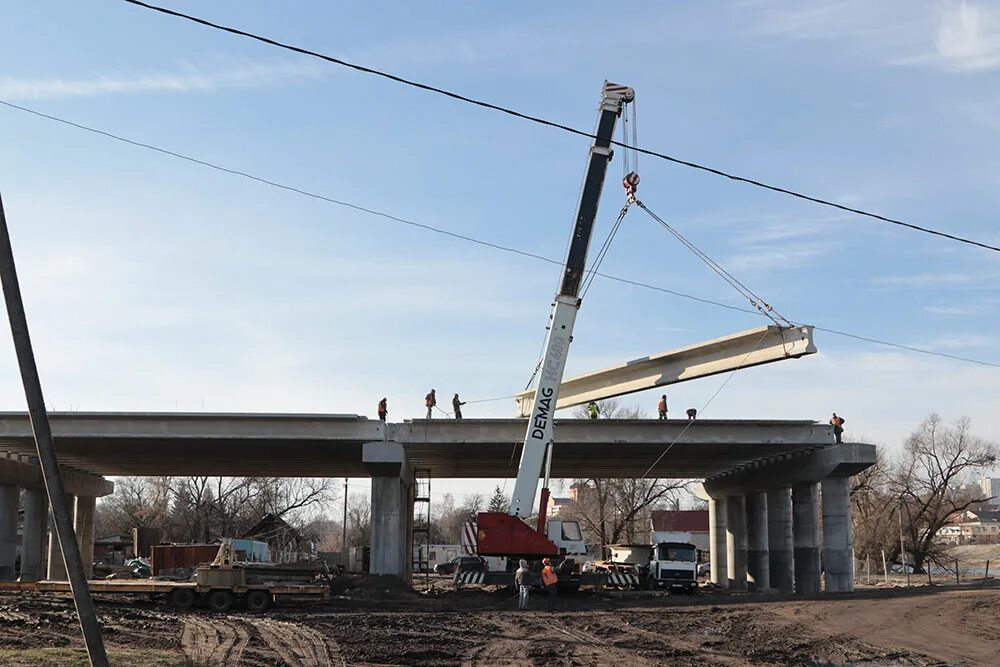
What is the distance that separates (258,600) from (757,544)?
1257 inches

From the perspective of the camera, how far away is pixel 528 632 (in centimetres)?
2356

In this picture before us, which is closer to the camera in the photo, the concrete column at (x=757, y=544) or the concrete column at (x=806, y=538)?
the concrete column at (x=806, y=538)

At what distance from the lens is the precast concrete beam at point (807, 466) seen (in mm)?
40375

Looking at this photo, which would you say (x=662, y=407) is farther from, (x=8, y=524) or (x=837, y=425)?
(x=8, y=524)

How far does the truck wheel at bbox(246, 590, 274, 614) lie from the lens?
96.4ft

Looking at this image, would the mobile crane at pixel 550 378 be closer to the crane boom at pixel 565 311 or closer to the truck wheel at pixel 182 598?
the crane boom at pixel 565 311

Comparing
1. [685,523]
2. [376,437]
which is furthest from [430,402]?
[685,523]

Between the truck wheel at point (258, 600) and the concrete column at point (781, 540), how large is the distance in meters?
28.2

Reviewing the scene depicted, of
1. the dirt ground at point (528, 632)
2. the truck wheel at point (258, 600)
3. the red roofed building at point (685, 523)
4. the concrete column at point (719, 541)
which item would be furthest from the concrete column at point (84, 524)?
the red roofed building at point (685, 523)

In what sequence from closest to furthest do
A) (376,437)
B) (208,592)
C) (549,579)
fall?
(208,592) < (549,579) < (376,437)

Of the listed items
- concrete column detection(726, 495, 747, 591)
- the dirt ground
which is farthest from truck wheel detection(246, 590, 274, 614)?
concrete column detection(726, 495, 747, 591)

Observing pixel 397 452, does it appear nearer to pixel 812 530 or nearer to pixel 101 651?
pixel 812 530

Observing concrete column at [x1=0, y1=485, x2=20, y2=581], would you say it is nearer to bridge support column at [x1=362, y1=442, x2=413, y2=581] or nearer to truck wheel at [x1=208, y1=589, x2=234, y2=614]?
bridge support column at [x1=362, y1=442, x2=413, y2=581]

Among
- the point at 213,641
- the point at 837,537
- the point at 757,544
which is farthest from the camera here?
the point at 757,544
